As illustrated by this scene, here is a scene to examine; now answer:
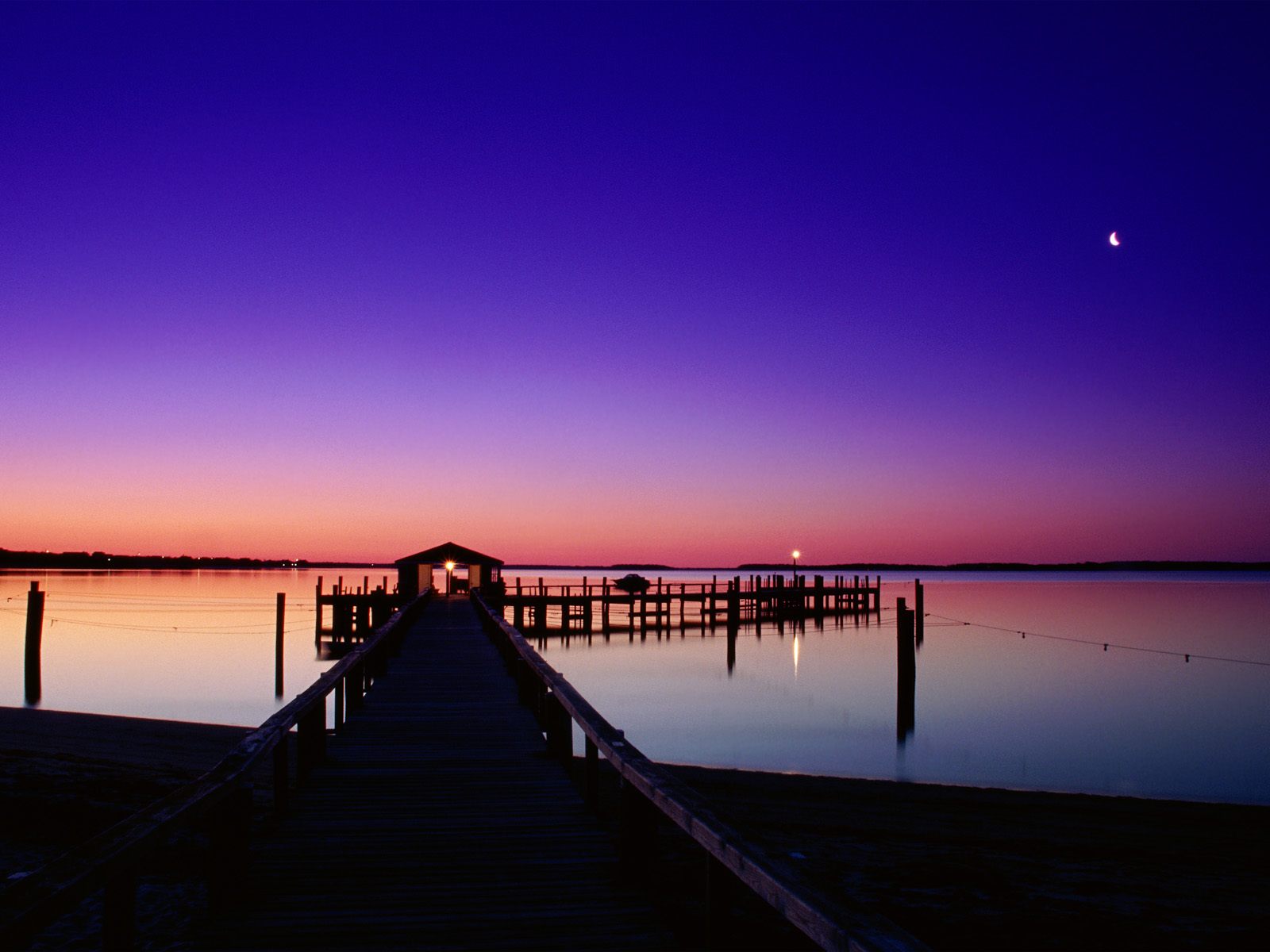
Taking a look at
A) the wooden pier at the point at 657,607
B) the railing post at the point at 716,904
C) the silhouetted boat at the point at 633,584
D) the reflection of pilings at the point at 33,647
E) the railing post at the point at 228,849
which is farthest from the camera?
the silhouetted boat at the point at 633,584

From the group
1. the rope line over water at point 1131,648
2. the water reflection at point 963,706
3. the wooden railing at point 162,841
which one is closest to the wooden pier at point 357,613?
the water reflection at point 963,706

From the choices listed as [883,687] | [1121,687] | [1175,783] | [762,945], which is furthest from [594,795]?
[1121,687]

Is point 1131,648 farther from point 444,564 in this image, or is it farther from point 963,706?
point 444,564

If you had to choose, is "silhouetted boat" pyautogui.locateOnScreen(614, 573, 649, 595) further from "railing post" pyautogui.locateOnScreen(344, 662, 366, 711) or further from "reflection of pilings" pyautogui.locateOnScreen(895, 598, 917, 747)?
"railing post" pyautogui.locateOnScreen(344, 662, 366, 711)

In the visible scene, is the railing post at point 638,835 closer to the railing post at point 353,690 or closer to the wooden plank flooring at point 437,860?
the wooden plank flooring at point 437,860

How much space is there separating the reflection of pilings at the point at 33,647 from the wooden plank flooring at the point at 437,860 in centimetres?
1941

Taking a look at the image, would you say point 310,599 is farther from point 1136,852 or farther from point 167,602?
point 1136,852

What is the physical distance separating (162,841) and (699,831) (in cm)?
201

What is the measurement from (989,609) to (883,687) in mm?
41800

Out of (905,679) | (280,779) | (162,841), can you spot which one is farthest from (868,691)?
(162,841)

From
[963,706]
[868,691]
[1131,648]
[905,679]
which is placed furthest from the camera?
[1131,648]

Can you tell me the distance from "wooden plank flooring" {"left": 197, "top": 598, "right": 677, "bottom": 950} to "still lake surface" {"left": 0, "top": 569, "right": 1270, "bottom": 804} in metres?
11.0

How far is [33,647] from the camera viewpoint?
963 inches

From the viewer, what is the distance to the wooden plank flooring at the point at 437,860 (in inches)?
161
